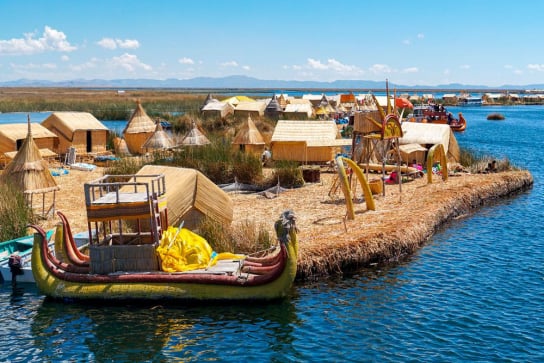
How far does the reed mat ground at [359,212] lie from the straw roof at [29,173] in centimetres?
121

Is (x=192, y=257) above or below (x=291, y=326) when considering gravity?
above

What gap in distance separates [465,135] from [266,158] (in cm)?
3413

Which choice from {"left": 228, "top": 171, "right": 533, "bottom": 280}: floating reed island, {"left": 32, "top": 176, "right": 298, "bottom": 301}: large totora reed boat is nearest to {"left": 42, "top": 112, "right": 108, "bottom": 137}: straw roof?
{"left": 228, "top": 171, "right": 533, "bottom": 280}: floating reed island

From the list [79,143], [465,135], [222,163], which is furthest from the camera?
[465,135]

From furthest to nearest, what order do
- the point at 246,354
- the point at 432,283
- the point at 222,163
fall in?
1. the point at 222,163
2. the point at 432,283
3. the point at 246,354

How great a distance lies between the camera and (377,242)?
16.2m

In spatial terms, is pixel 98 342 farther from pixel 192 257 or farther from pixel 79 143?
pixel 79 143

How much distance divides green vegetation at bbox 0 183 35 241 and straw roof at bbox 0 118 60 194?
4.23ft

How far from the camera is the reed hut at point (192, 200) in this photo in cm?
1598

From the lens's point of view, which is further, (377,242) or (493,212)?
(493,212)

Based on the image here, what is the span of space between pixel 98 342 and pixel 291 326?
4.01 metres

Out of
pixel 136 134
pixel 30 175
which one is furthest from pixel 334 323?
pixel 136 134

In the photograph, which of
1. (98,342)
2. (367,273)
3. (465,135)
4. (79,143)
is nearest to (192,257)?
(98,342)

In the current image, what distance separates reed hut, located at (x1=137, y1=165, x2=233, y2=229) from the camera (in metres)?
16.0
